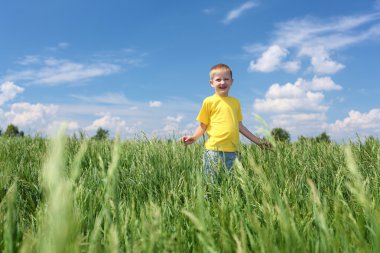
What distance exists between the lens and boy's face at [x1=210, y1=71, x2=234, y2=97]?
4.41 m

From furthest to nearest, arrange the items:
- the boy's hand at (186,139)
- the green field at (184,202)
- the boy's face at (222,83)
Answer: the boy's face at (222,83)
the boy's hand at (186,139)
the green field at (184,202)

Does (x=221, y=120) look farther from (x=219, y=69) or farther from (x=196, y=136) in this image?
(x=219, y=69)

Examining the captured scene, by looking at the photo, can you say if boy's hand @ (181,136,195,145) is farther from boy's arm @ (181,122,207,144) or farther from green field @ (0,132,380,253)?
green field @ (0,132,380,253)

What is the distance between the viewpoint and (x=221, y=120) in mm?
4340

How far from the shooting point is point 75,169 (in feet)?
2.79

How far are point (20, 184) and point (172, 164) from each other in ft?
4.36

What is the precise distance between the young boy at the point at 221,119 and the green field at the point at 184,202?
23 cm

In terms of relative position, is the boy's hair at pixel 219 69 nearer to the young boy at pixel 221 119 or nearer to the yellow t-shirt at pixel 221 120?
the young boy at pixel 221 119

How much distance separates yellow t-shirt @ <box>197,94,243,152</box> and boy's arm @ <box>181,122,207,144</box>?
0.17 ft

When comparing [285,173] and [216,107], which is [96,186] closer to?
[285,173]

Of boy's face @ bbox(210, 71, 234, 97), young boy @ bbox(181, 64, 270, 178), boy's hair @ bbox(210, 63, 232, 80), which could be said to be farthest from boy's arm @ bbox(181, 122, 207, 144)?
boy's hair @ bbox(210, 63, 232, 80)

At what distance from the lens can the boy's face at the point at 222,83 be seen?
4410 millimetres

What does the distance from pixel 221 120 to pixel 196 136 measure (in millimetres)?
326

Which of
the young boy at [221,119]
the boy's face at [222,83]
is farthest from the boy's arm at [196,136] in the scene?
the boy's face at [222,83]
